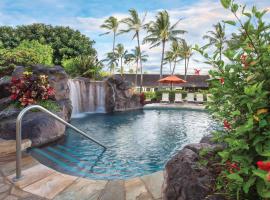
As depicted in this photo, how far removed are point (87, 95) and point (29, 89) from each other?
9203mm

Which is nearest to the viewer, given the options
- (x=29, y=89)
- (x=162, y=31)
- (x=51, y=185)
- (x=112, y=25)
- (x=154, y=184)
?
(x=154, y=184)

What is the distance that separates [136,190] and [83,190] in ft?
2.75

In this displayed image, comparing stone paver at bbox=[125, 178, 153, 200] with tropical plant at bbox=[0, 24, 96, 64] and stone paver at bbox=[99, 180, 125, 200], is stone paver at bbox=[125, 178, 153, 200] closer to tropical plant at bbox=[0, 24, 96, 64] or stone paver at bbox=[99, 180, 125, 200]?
stone paver at bbox=[99, 180, 125, 200]

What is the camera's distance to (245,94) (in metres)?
2.19

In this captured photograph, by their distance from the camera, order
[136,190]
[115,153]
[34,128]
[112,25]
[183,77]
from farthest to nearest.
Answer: [183,77] < [112,25] < [34,128] < [115,153] < [136,190]

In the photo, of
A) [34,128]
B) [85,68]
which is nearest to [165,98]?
[85,68]

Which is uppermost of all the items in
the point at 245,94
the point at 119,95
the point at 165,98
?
the point at 245,94

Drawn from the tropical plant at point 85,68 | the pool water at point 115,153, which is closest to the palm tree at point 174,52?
the tropical plant at point 85,68

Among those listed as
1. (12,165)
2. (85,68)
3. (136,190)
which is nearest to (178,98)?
(85,68)

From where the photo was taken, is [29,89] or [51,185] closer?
[51,185]

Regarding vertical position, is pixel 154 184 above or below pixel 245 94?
below

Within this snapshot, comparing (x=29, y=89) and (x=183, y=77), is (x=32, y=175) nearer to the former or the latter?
(x=29, y=89)

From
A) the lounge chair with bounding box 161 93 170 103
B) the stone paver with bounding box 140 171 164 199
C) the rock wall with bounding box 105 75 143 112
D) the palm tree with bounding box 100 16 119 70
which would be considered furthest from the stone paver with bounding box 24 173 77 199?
the palm tree with bounding box 100 16 119 70

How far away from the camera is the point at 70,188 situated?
13.3 feet
